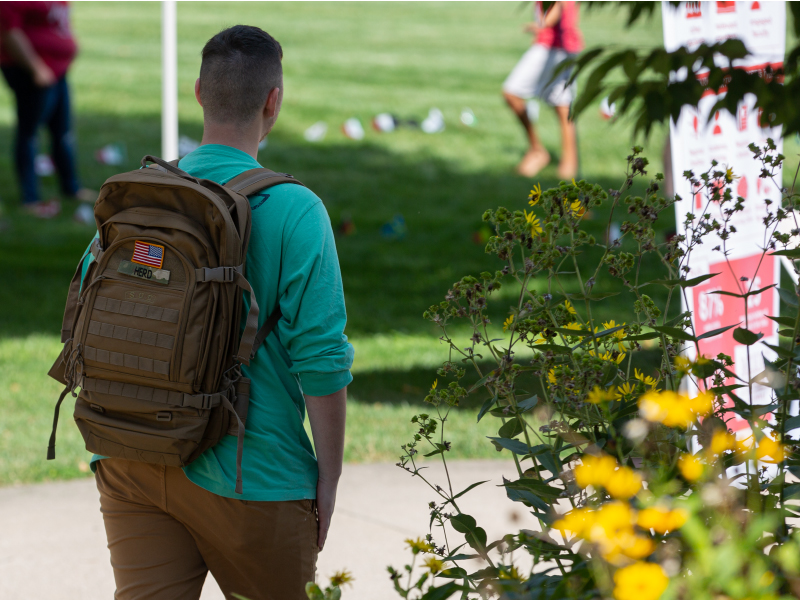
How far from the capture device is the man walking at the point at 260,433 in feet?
6.45

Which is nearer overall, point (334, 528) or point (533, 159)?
point (334, 528)

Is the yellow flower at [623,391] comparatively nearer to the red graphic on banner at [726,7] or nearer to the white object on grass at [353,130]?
the red graphic on banner at [726,7]

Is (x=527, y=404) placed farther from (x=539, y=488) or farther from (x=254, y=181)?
(x=254, y=181)

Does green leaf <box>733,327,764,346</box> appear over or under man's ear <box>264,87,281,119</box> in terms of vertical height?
under

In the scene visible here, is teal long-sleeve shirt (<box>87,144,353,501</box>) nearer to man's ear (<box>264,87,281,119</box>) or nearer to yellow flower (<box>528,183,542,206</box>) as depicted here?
man's ear (<box>264,87,281,119</box>)

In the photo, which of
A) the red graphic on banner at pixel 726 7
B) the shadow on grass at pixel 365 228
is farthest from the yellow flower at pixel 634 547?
the shadow on grass at pixel 365 228

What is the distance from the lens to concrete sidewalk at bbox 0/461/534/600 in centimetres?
355

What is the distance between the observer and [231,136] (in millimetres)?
2039

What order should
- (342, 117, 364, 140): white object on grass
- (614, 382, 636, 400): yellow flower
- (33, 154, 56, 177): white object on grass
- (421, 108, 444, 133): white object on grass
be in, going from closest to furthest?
(614, 382, 636, 400): yellow flower, (33, 154, 56, 177): white object on grass, (342, 117, 364, 140): white object on grass, (421, 108, 444, 133): white object on grass

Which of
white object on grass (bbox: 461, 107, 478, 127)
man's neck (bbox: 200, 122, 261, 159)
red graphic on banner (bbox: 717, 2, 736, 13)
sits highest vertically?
red graphic on banner (bbox: 717, 2, 736, 13)

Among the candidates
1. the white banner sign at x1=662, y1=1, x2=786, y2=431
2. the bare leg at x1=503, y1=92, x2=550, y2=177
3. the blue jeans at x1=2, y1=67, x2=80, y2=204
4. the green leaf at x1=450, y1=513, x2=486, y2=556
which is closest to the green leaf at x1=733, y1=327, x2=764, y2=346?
the green leaf at x1=450, y1=513, x2=486, y2=556

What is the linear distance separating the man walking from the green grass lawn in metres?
0.93

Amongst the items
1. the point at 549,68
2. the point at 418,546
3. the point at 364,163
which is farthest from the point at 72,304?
the point at 364,163

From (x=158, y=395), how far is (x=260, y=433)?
0.24 metres
